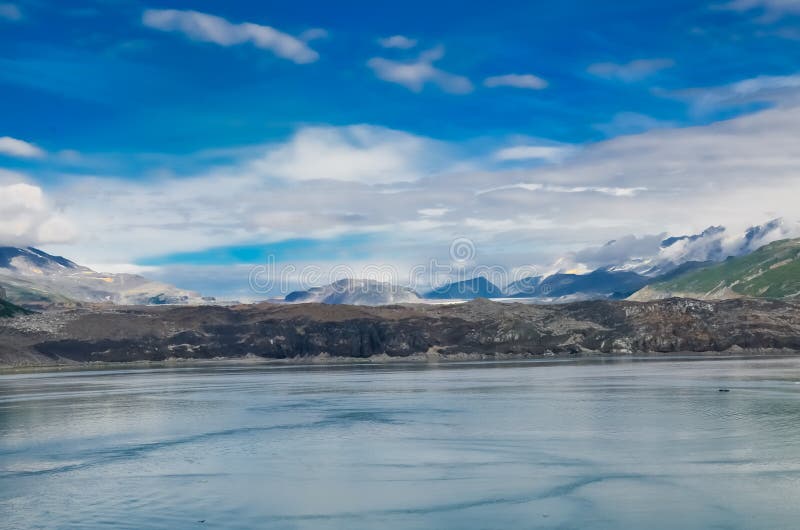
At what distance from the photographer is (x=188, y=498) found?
110 ft

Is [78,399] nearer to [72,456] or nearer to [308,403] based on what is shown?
[308,403]

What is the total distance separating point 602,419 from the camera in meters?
56.3

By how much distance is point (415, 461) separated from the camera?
41.4m

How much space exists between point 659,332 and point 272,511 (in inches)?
7066

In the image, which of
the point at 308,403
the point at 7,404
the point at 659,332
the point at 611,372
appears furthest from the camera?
the point at 659,332

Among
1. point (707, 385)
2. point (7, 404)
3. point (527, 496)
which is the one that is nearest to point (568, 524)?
point (527, 496)

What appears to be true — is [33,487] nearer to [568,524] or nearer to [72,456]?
[72,456]

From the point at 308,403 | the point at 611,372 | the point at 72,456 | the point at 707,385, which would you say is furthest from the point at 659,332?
the point at 72,456

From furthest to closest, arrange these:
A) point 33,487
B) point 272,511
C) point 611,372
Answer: point 611,372 → point 33,487 → point 272,511

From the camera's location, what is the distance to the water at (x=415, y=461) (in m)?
30.1

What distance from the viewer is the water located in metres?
30.1

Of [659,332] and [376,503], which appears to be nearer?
[376,503]

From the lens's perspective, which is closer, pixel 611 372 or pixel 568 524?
pixel 568 524

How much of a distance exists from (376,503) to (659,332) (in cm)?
17711
